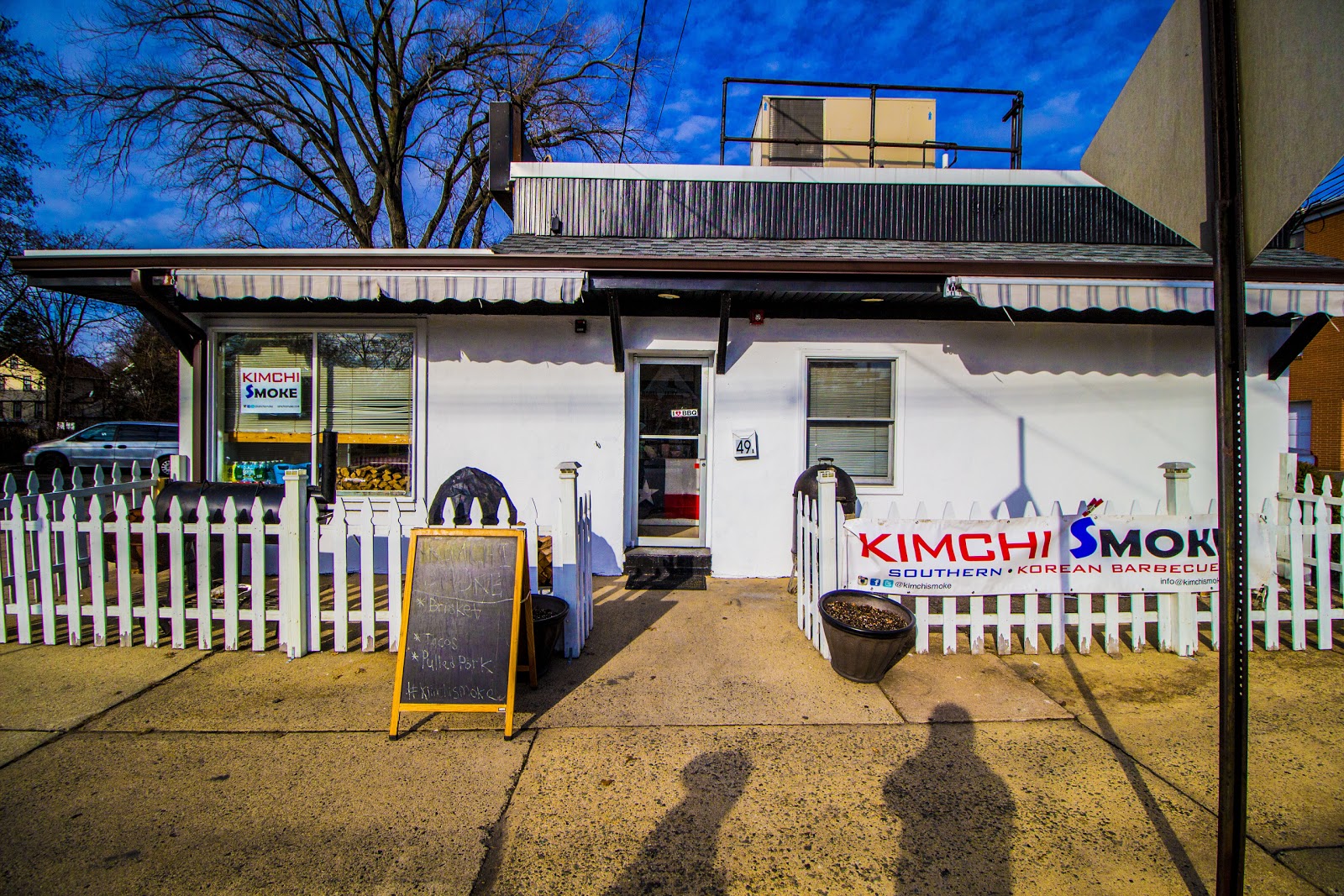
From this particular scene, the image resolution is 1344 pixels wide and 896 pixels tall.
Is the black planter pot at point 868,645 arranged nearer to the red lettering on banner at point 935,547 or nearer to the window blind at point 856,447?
the red lettering on banner at point 935,547

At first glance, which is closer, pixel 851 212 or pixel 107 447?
pixel 851 212

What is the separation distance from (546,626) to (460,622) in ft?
2.08

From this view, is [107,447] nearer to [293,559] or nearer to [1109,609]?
[293,559]

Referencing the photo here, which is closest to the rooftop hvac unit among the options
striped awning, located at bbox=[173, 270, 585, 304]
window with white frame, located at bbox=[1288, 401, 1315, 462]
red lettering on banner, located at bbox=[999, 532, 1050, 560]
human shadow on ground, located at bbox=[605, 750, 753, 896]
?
striped awning, located at bbox=[173, 270, 585, 304]

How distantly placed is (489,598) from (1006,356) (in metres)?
5.68

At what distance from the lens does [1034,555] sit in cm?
447

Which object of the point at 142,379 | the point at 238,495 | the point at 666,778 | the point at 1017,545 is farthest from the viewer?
the point at 142,379

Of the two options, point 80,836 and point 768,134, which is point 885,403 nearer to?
point 768,134

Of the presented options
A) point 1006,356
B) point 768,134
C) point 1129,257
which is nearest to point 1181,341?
point 1129,257

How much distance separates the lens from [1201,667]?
4.30 metres

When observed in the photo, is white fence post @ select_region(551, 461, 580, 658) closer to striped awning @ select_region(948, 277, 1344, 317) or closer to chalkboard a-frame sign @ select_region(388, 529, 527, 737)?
chalkboard a-frame sign @ select_region(388, 529, 527, 737)

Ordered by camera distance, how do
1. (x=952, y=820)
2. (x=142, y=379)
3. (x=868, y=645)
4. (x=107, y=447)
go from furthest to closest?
(x=142, y=379) < (x=107, y=447) < (x=868, y=645) < (x=952, y=820)

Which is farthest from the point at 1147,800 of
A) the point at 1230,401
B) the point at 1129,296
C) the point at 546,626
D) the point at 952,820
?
the point at 1129,296

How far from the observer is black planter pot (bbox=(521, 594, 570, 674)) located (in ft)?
13.1
